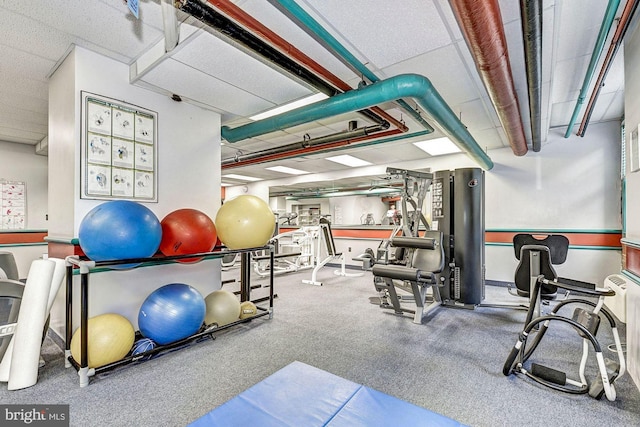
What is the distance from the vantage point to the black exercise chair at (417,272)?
337 centimetres

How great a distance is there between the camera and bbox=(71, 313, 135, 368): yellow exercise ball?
7.25 feet

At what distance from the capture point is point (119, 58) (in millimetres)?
2746

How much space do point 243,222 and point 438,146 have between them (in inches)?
166

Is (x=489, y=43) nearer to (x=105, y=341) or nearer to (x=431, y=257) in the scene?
(x=431, y=257)

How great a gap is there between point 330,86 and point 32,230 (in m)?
5.66

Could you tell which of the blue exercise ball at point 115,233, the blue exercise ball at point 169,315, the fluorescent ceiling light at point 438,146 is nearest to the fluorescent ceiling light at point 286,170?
the fluorescent ceiling light at point 438,146

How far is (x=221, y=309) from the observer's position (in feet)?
10.1

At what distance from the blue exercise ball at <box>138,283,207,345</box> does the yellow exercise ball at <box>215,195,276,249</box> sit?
0.64m

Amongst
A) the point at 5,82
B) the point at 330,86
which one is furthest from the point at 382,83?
the point at 5,82

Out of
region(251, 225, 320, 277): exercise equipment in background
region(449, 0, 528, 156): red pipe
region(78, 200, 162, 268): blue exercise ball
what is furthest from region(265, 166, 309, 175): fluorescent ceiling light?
region(449, 0, 528, 156): red pipe

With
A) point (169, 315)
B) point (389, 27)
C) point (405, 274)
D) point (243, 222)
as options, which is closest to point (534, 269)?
point (405, 274)

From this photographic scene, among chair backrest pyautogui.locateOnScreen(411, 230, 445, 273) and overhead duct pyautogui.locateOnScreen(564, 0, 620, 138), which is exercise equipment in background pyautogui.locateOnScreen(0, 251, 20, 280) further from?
overhead duct pyautogui.locateOnScreen(564, 0, 620, 138)

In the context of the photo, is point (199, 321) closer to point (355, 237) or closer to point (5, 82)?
point (5, 82)

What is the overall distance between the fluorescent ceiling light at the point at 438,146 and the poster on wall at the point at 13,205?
6983 mm
